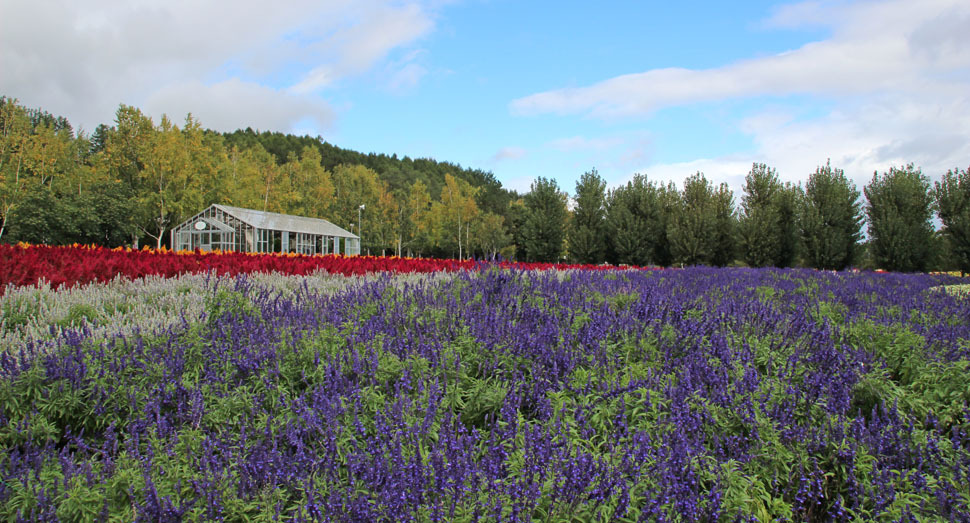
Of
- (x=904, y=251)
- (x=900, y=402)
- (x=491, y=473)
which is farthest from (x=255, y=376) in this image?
(x=904, y=251)

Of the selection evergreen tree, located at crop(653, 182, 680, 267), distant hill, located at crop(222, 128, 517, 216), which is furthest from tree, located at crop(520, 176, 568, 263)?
distant hill, located at crop(222, 128, 517, 216)

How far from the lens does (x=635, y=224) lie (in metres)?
27.8

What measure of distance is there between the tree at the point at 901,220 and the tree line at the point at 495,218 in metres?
0.07

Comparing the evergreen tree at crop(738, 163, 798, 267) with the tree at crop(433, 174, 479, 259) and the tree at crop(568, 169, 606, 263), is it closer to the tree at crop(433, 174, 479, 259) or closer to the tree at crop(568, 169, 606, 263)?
the tree at crop(568, 169, 606, 263)

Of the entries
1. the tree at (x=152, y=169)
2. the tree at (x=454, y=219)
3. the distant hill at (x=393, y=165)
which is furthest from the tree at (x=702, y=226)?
the distant hill at (x=393, y=165)

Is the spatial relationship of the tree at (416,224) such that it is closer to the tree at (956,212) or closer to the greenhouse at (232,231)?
the greenhouse at (232,231)

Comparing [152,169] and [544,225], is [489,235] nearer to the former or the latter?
[544,225]

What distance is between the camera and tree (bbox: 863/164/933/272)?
26.0 m

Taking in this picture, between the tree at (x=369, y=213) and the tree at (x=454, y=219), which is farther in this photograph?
the tree at (x=454, y=219)

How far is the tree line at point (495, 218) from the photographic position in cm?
2641

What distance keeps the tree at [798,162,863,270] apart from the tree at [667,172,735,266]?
12.7 feet

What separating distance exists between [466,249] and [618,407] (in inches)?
2398

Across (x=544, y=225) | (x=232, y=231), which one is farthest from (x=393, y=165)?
(x=544, y=225)

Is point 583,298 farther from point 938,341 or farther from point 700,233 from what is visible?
point 700,233
